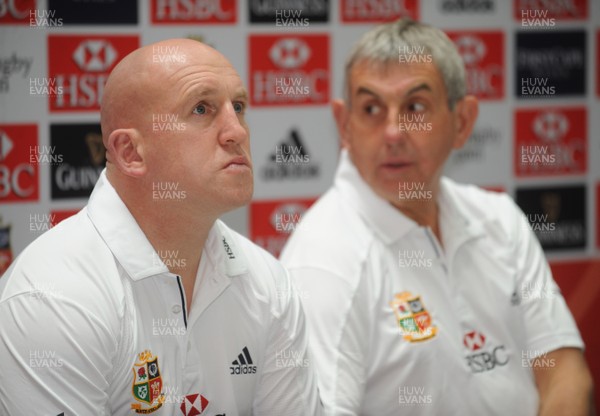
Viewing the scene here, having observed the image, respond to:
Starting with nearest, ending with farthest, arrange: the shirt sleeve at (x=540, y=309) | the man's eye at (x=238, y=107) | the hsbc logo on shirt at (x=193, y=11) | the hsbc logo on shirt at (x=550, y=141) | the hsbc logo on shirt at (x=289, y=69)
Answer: the man's eye at (x=238, y=107) < the shirt sleeve at (x=540, y=309) < the hsbc logo on shirt at (x=193, y=11) < the hsbc logo on shirt at (x=289, y=69) < the hsbc logo on shirt at (x=550, y=141)

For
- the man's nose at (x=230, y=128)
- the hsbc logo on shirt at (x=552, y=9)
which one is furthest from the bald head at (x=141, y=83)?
the hsbc logo on shirt at (x=552, y=9)

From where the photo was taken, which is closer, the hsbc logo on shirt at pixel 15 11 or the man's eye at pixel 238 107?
the man's eye at pixel 238 107

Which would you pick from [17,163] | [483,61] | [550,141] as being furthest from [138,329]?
[550,141]

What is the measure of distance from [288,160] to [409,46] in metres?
0.85

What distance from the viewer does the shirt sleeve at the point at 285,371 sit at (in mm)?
1961

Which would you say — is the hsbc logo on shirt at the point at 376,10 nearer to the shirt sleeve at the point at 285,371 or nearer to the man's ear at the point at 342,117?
the man's ear at the point at 342,117

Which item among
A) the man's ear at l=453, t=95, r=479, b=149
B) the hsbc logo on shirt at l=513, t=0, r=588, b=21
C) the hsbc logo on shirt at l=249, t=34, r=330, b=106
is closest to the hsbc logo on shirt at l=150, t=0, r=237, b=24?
the hsbc logo on shirt at l=249, t=34, r=330, b=106

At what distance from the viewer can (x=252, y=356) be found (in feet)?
6.31

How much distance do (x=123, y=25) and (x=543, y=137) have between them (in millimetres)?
1820

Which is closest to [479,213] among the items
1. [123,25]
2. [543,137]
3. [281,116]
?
[281,116]

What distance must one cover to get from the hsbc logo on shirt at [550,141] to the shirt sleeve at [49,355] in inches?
91.0

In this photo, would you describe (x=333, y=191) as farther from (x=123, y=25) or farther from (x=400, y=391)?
(x=123, y=25)

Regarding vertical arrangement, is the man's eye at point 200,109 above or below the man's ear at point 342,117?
above

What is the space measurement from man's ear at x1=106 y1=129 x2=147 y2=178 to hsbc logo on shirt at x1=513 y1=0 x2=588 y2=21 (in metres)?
2.15
